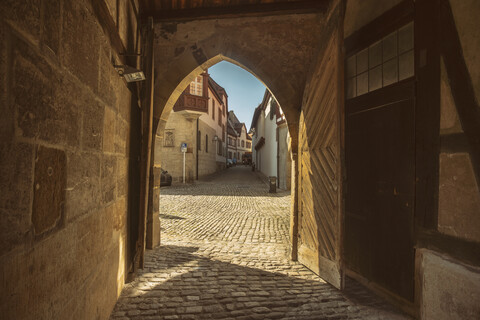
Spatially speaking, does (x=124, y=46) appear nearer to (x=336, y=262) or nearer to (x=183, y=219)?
(x=336, y=262)

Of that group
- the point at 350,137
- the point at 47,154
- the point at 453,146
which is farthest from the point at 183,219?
the point at 453,146

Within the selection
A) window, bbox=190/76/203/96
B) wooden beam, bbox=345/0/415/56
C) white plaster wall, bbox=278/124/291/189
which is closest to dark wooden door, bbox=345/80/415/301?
wooden beam, bbox=345/0/415/56

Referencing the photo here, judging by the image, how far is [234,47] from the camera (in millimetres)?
3484

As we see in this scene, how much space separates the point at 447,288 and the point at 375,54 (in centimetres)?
248

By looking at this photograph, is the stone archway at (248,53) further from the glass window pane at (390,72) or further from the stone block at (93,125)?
the stone block at (93,125)

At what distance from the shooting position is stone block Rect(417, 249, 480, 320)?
1.55m

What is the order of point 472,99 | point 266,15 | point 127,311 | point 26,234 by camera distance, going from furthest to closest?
1. point 266,15
2. point 127,311
3. point 472,99
4. point 26,234

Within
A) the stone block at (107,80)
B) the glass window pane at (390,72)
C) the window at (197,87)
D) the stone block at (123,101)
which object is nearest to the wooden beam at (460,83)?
the glass window pane at (390,72)

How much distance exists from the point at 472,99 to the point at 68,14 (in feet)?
9.15

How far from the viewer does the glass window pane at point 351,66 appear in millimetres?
2912

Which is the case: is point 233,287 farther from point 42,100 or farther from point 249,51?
point 249,51

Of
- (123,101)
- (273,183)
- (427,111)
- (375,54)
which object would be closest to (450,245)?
(427,111)

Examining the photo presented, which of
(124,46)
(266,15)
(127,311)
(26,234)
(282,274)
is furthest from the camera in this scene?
(266,15)

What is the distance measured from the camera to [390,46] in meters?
2.45
